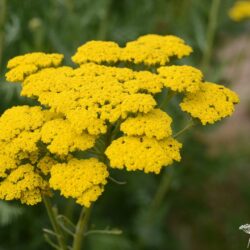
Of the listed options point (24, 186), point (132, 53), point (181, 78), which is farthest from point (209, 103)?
point (24, 186)

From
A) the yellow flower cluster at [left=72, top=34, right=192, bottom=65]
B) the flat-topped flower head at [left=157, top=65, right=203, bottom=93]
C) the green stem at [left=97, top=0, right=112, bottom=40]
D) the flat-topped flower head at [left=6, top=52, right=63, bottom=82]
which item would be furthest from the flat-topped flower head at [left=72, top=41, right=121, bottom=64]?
the green stem at [left=97, top=0, right=112, bottom=40]

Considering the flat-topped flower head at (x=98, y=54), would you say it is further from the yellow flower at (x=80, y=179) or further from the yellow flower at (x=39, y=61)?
the yellow flower at (x=80, y=179)

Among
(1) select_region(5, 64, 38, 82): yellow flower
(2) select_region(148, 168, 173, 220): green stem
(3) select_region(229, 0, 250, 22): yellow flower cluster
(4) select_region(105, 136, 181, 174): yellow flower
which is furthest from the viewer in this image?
(3) select_region(229, 0, 250, 22): yellow flower cluster

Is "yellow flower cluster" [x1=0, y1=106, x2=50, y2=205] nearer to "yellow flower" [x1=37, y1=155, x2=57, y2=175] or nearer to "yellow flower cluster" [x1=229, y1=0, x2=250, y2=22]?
"yellow flower" [x1=37, y1=155, x2=57, y2=175]

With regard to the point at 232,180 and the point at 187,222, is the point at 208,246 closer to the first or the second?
the point at 187,222

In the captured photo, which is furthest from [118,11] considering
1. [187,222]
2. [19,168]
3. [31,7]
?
[19,168]

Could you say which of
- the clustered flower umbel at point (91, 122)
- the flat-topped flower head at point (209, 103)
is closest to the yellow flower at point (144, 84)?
the clustered flower umbel at point (91, 122)

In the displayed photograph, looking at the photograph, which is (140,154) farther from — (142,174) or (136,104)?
(142,174)
